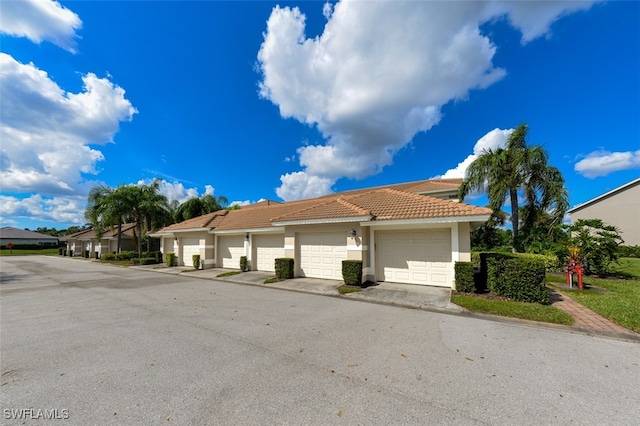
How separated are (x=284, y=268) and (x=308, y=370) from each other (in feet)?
28.6

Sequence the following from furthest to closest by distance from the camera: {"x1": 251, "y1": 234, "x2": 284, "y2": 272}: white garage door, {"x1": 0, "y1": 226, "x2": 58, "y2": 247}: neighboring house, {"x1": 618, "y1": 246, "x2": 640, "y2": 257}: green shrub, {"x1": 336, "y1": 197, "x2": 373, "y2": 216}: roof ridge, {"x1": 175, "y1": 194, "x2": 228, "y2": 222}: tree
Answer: {"x1": 0, "y1": 226, "x2": 58, "y2": 247}: neighboring house
{"x1": 175, "y1": 194, "x2": 228, "y2": 222}: tree
{"x1": 618, "y1": 246, "x2": 640, "y2": 257}: green shrub
{"x1": 251, "y1": 234, "x2": 284, "y2": 272}: white garage door
{"x1": 336, "y1": 197, "x2": 373, "y2": 216}: roof ridge

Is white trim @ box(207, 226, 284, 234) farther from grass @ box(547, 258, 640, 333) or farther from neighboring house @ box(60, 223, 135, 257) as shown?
neighboring house @ box(60, 223, 135, 257)

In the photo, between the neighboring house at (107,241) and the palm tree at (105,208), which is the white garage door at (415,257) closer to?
the palm tree at (105,208)

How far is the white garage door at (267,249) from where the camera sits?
49.0 feet

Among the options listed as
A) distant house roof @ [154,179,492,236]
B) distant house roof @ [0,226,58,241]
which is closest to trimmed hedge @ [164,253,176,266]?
distant house roof @ [154,179,492,236]

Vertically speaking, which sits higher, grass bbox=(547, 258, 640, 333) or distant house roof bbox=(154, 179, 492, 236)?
distant house roof bbox=(154, 179, 492, 236)

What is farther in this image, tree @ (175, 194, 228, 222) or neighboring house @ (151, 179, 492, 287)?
tree @ (175, 194, 228, 222)

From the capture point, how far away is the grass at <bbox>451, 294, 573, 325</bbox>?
6.27 metres

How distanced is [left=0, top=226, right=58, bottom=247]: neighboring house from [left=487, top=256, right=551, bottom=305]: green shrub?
89.9m

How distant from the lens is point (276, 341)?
5.07 meters

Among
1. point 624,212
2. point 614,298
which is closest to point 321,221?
point 614,298

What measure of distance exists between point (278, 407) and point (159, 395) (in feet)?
5.17

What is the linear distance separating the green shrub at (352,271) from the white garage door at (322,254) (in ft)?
3.78

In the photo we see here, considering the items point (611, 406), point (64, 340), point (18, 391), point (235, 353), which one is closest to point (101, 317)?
point (64, 340)
